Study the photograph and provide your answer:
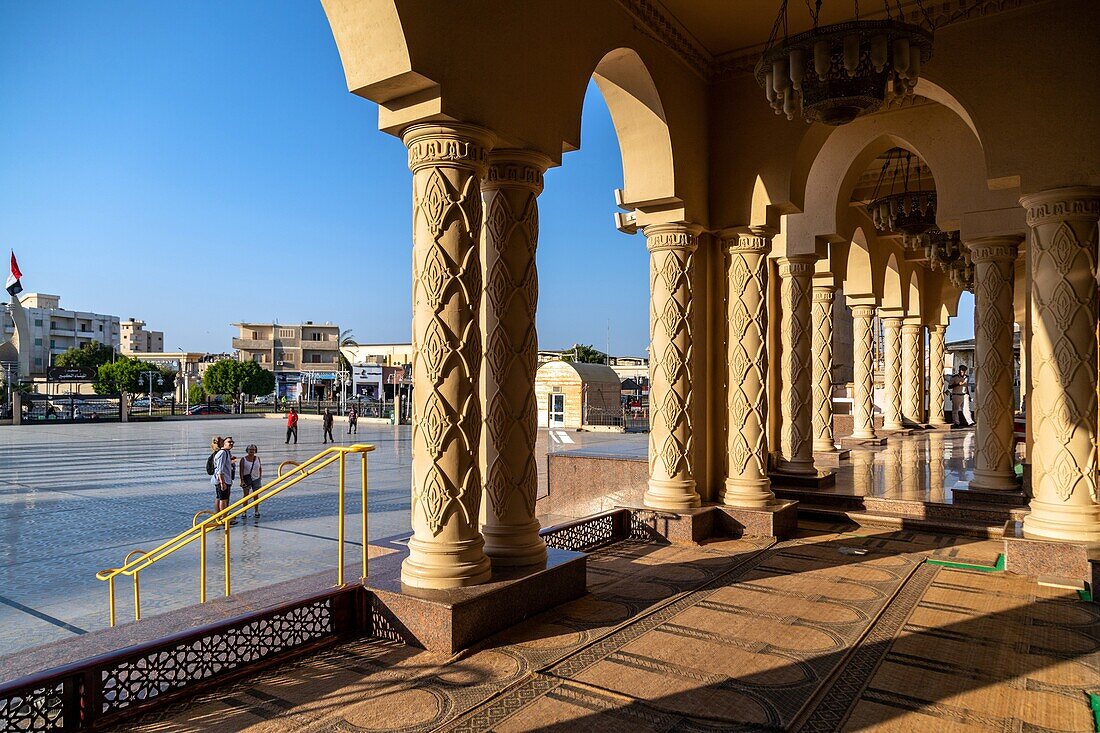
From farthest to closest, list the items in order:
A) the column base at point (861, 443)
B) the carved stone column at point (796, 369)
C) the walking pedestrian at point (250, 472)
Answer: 1. the column base at point (861, 443)
2. the walking pedestrian at point (250, 472)
3. the carved stone column at point (796, 369)

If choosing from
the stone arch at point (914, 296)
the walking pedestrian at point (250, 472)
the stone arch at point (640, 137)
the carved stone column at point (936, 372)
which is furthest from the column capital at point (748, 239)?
the carved stone column at point (936, 372)

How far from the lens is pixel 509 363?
497 centimetres

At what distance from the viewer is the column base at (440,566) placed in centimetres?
427

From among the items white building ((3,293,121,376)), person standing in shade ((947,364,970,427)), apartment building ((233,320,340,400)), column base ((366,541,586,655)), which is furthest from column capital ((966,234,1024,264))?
white building ((3,293,121,376))

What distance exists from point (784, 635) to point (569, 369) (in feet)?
83.8

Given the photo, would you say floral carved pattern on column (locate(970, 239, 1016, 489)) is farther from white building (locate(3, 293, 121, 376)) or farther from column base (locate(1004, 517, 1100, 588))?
white building (locate(3, 293, 121, 376))

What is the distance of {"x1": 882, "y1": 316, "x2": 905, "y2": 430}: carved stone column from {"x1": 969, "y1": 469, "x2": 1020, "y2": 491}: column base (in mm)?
9227

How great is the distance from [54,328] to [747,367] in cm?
9428

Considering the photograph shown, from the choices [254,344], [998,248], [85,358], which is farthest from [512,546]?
[254,344]

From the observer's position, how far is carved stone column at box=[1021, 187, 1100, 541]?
232 inches

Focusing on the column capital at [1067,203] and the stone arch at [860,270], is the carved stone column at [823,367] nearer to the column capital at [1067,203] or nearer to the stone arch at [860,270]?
the stone arch at [860,270]


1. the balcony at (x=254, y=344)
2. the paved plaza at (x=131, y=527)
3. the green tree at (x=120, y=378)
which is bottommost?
the paved plaza at (x=131, y=527)

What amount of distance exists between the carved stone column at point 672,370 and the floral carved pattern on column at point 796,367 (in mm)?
2782

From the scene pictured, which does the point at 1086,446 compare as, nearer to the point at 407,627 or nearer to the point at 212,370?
the point at 407,627
